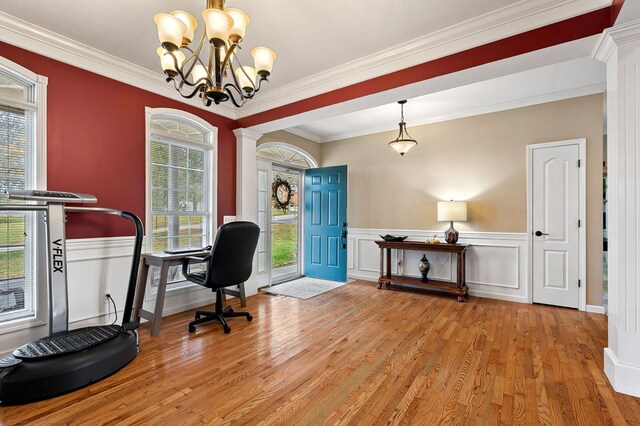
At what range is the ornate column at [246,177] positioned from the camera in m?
4.22

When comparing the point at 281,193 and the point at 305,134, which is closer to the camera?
the point at 281,193

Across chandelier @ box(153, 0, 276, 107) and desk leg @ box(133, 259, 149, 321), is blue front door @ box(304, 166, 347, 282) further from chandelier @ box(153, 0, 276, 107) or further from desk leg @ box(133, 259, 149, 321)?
chandelier @ box(153, 0, 276, 107)

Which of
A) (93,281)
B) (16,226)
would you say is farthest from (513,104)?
(16,226)

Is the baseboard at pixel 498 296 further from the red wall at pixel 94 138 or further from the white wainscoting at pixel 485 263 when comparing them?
the red wall at pixel 94 138

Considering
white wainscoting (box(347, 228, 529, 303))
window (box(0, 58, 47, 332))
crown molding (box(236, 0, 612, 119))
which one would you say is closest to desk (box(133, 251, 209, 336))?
window (box(0, 58, 47, 332))

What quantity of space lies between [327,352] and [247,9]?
281 centimetres

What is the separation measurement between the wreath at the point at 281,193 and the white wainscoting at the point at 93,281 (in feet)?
8.28

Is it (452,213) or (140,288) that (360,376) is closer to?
(140,288)

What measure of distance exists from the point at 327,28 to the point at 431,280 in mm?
3755

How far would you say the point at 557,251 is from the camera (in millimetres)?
3836

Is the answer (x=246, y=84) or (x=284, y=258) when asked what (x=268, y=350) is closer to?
(x=246, y=84)

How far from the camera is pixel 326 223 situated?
543 cm

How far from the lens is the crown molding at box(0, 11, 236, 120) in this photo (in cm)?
242

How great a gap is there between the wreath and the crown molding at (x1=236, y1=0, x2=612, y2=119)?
6.31 feet
